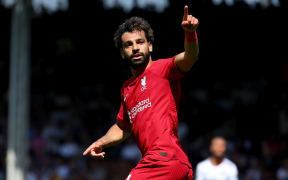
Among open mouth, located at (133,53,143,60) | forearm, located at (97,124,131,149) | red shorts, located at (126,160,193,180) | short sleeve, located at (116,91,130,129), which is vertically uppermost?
open mouth, located at (133,53,143,60)

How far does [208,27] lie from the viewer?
12.6 metres

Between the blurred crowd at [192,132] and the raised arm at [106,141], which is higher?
the raised arm at [106,141]

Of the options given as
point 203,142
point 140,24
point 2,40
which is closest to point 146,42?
point 140,24

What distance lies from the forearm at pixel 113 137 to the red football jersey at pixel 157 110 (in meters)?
0.36

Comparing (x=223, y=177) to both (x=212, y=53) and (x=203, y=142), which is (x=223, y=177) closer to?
(x=203, y=142)

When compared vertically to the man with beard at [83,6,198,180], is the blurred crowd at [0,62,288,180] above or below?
below

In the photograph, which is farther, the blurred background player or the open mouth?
the blurred background player

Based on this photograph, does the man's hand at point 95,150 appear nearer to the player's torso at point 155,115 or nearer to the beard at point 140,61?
the player's torso at point 155,115

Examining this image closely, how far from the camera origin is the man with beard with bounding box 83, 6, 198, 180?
11.4 ft

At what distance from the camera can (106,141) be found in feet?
13.5

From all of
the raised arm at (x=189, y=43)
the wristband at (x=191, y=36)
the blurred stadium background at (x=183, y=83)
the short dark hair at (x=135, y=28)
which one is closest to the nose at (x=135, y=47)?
the short dark hair at (x=135, y=28)

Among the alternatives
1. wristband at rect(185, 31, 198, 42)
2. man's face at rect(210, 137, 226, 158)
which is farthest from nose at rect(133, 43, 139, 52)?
man's face at rect(210, 137, 226, 158)

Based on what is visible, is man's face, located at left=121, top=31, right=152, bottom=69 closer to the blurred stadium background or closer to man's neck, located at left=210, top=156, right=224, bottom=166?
man's neck, located at left=210, top=156, right=224, bottom=166

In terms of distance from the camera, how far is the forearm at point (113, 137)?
13.5 ft
